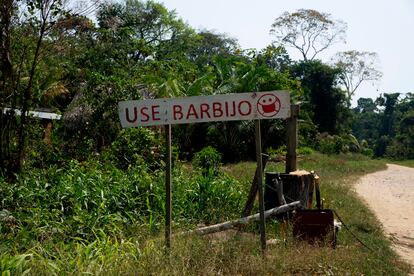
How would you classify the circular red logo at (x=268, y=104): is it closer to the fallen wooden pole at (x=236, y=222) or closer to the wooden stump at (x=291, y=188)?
the fallen wooden pole at (x=236, y=222)

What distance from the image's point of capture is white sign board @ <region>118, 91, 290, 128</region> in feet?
17.1

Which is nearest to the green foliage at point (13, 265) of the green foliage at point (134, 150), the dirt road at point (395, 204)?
the dirt road at point (395, 204)

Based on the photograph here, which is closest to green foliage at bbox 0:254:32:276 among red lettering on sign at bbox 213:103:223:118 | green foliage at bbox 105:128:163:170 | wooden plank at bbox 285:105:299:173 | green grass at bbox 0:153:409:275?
green grass at bbox 0:153:409:275

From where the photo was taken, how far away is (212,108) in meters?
5.28

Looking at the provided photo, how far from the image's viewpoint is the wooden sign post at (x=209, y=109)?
522cm

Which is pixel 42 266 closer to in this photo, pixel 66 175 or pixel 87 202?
pixel 87 202

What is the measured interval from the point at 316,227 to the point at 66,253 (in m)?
3.10

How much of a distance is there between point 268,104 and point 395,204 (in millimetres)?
8954

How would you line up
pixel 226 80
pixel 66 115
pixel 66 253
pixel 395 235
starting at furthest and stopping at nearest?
pixel 226 80, pixel 66 115, pixel 395 235, pixel 66 253

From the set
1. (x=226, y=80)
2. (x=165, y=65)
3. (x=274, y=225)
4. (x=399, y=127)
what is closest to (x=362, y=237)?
(x=274, y=225)

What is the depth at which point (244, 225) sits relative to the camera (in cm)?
656

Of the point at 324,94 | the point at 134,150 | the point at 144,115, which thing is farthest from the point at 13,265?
the point at 324,94

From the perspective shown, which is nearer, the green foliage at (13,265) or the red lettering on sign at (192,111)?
the green foliage at (13,265)

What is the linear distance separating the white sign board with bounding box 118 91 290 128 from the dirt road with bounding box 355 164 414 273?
309 centimetres
